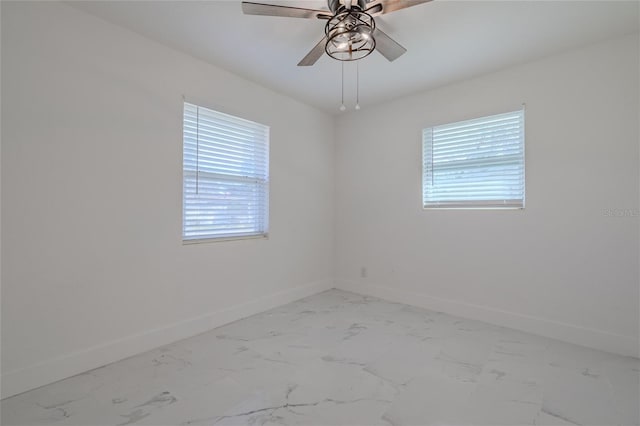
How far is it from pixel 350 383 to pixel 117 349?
176 cm

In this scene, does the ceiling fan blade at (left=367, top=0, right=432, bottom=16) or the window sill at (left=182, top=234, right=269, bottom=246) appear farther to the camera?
the window sill at (left=182, top=234, right=269, bottom=246)

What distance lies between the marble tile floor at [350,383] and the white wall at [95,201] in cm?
25

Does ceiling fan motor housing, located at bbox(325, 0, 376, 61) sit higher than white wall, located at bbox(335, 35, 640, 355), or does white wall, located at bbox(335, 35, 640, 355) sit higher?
ceiling fan motor housing, located at bbox(325, 0, 376, 61)

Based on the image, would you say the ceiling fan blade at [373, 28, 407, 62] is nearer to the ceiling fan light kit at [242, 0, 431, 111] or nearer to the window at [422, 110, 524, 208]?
the ceiling fan light kit at [242, 0, 431, 111]

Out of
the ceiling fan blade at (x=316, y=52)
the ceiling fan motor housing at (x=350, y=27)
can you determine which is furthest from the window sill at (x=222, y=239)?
the ceiling fan motor housing at (x=350, y=27)

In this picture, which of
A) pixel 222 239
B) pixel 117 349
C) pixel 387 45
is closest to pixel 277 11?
pixel 387 45

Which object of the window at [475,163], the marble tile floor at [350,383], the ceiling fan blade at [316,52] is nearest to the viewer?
the marble tile floor at [350,383]

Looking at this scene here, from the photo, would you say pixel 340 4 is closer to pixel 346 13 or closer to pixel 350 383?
pixel 346 13

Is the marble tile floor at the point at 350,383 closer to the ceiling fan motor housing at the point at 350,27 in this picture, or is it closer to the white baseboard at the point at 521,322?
the white baseboard at the point at 521,322

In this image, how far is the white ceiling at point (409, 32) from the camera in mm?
2047

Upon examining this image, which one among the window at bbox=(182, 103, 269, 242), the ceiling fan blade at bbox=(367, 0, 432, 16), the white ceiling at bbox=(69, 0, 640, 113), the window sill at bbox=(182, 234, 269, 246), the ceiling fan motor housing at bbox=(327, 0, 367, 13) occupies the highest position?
the white ceiling at bbox=(69, 0, 640, 113)

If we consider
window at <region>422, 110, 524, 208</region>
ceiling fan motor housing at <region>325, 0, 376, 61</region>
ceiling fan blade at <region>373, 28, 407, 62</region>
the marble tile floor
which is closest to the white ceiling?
ceiling fan blade at <region>373, 28, 407, 62</region>

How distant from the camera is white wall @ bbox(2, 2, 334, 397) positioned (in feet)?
6.12

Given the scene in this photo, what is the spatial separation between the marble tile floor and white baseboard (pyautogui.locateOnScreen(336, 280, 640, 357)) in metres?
0.12
